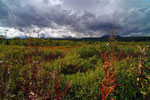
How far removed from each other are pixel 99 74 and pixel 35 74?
222cm

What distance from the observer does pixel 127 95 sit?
253 cm

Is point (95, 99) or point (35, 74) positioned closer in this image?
point (35, 74)

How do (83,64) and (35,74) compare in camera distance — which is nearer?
(35,74)

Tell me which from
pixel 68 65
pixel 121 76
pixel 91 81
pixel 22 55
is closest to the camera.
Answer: pixel 91 81

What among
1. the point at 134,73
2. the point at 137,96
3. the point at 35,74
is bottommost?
the point at 137,96

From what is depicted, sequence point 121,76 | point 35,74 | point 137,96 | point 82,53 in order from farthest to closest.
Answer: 1. point 82,53
2. point 121,76
3. point 137,96
4. point 35,74

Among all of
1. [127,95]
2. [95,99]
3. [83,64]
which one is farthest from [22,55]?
[127,95]

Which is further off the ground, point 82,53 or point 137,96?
point 82,53

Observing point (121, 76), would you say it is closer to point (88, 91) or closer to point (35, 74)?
point (88, 91)

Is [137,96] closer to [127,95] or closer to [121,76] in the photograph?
[127,95]

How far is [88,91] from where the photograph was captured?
106 inches

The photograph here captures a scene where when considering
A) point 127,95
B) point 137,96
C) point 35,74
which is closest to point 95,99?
point 127,95

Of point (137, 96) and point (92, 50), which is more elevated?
point (92, 50)

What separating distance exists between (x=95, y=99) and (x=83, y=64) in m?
2.75
